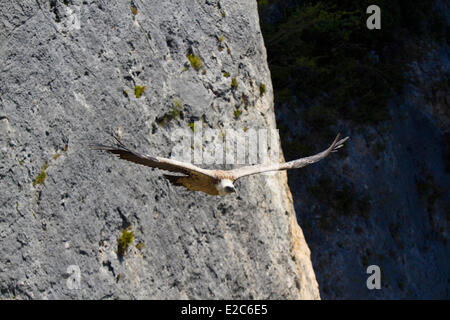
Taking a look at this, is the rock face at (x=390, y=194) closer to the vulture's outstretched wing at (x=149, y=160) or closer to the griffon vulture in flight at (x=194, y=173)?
the griffon vulture in flight at (x=194, y=173)

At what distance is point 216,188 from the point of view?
5895 mm

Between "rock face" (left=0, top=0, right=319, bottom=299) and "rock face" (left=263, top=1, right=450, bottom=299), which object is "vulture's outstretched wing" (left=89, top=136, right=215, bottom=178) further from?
"rock face" (left=263, top=1, right=450, bottom=299)

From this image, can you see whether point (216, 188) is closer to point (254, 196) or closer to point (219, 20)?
point (254, 196)

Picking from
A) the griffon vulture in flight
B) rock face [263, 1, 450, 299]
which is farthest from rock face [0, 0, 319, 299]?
rock face [263, 1, 450, 299]

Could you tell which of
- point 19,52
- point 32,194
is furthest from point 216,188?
point 19,52

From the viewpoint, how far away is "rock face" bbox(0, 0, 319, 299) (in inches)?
226

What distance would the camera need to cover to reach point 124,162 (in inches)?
257

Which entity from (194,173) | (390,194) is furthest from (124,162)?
(390,194)

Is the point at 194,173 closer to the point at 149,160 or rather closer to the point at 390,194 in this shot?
the point at 149,160

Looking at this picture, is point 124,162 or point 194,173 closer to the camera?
point 194,173

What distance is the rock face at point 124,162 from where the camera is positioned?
574cm

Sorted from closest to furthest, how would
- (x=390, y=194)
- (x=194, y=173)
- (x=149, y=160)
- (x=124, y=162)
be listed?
1. (x=149, y=160)
2. (x=194, y=173)
3. (x=124, y=162)
4. (x=390, y=194)

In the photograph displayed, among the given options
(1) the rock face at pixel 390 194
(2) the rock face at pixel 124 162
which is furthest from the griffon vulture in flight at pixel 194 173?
(1) the rock face at pixel 390 194

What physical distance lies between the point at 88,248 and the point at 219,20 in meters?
4.14
